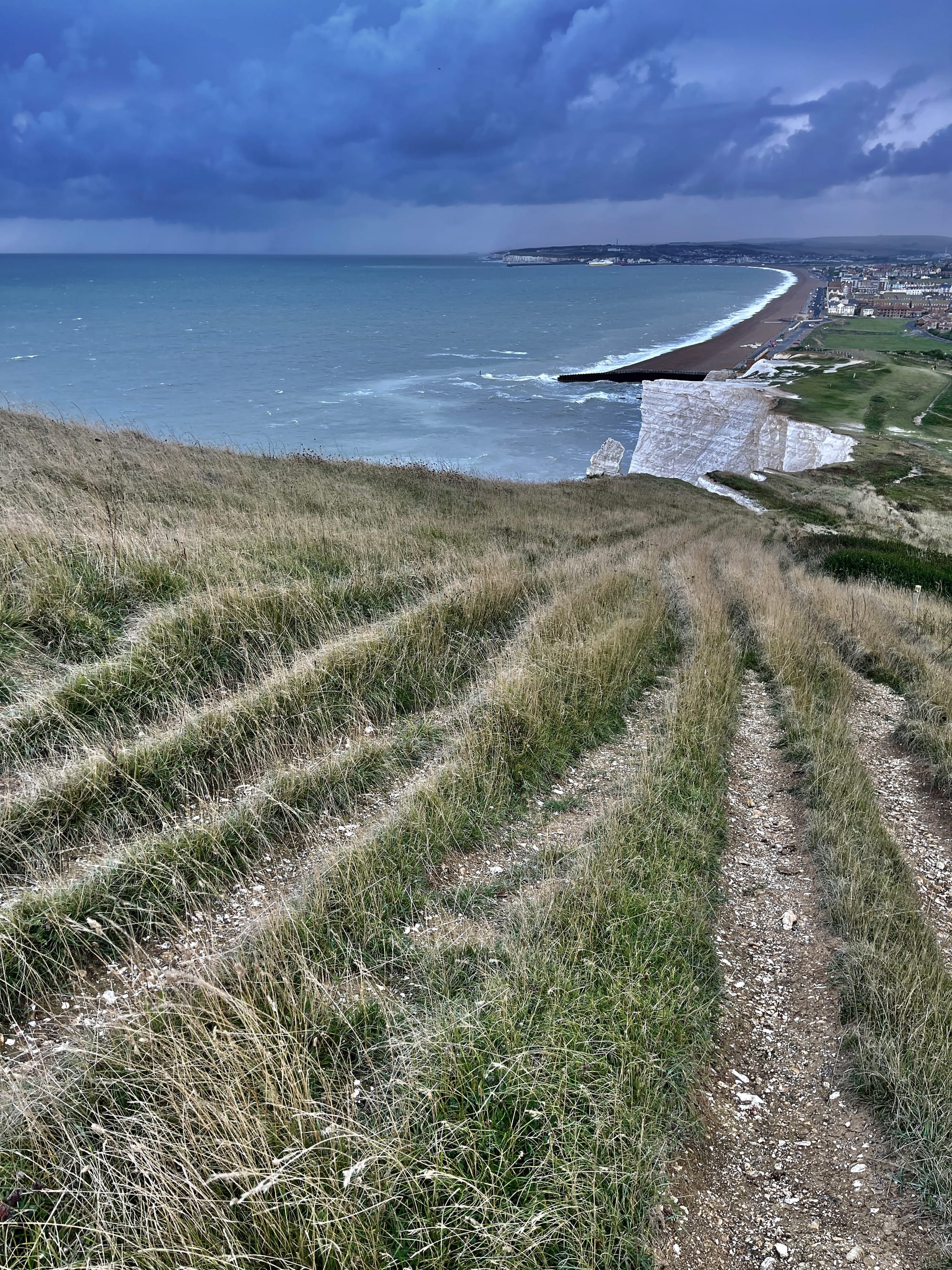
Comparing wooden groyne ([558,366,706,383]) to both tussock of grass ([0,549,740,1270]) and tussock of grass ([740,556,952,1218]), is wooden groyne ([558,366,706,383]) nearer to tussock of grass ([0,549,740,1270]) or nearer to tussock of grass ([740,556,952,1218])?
tussock of grass ([740,556,952,1218])

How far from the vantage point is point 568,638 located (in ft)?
29.0

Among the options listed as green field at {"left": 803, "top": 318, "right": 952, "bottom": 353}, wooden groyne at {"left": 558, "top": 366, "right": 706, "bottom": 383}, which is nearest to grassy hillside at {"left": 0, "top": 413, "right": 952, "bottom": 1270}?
wooden groyne at {"left": 558, "top": 366, "right": 706, "bottom": 383}

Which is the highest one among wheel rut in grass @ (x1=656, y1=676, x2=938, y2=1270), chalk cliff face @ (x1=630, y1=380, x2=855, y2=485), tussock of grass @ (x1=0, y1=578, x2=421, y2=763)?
chalk cliff face @ (x1=630, y1=380, x2=855, y2=485)

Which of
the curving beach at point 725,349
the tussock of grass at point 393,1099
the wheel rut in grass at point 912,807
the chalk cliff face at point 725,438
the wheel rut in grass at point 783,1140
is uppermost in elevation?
the curving beach at point 725,349

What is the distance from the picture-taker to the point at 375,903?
4.37 meters

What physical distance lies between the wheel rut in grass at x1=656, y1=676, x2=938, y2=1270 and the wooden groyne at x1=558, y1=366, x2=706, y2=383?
7682 centimetres

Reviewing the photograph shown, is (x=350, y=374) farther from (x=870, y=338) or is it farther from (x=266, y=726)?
(x=870, y=338)

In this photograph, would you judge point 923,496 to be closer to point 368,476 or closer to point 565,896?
point 368,476

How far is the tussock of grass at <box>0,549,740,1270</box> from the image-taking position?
2.58m

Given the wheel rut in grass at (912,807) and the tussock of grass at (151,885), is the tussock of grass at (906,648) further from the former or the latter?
the tussock of grass at (151,885)

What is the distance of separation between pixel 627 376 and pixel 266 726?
8155cm

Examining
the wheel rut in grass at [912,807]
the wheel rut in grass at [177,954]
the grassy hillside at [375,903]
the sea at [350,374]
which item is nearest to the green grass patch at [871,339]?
the sea at [350,374]

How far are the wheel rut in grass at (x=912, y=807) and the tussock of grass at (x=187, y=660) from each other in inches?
238

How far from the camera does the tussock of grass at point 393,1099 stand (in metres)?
2.58
